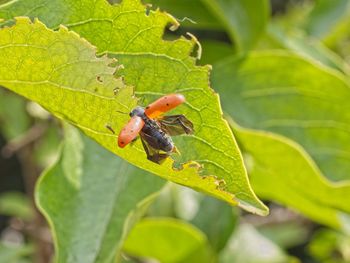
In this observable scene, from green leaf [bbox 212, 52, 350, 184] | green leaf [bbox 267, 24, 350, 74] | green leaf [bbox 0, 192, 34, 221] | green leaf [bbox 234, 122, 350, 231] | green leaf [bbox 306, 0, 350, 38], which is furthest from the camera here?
green leaf [bbox 0, 192, 34, 221]

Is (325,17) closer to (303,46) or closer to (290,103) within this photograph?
(303,46)

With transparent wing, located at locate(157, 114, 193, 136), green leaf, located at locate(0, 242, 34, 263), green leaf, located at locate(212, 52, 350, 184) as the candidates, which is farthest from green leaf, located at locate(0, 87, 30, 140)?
transparent wing, located at locate(157, 114, 193, 136)

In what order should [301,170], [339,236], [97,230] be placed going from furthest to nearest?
1. [339,236]
2. [301,170]
3. [97,230]

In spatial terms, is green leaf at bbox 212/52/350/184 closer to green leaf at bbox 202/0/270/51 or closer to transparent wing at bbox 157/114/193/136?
green leaf at bbox 202/0/270/51

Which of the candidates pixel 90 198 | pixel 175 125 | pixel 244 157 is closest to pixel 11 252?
pixel 244 157

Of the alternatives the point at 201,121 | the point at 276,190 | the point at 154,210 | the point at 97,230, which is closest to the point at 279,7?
the point at 154,210

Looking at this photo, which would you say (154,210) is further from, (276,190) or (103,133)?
(103,133)
